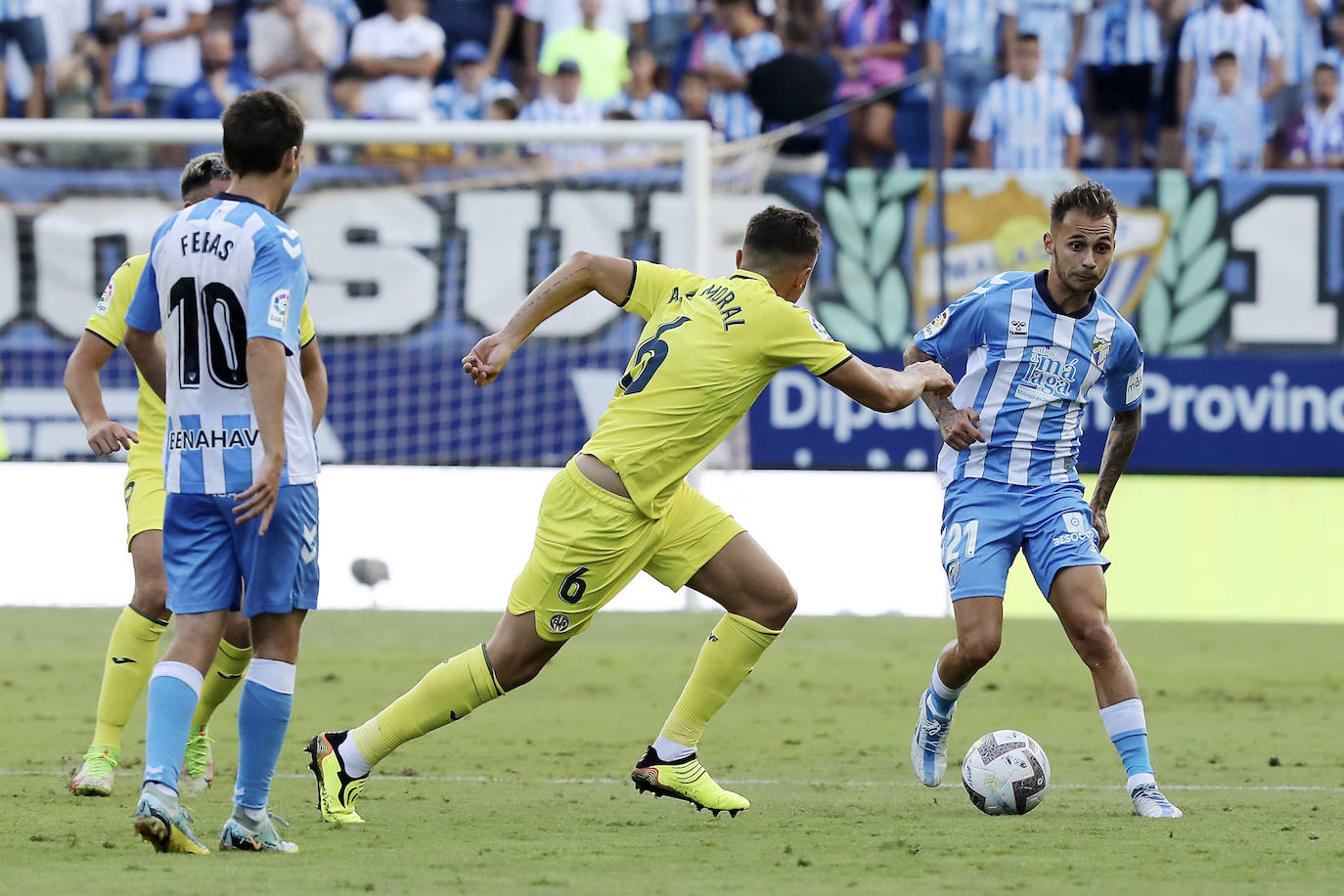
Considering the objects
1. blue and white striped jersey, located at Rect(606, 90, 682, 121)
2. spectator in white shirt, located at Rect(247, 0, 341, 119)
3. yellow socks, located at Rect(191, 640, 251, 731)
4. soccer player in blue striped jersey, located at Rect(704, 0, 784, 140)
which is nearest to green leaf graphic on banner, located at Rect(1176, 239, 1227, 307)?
soccer player in blue striped jersey, located at Rect(704, 0, 784, 140)

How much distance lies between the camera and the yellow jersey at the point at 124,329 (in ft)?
20.7

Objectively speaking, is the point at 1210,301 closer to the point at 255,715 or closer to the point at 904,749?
the point at 904,749

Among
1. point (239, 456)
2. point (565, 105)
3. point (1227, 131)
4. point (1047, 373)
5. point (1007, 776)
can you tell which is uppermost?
point (565, 105)

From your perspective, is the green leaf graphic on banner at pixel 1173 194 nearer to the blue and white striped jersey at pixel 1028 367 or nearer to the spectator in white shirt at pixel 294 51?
the spectator in white shirt at pixel 294 51

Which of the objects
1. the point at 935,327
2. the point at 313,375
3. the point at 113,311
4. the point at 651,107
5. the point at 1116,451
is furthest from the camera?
the point at 651,107

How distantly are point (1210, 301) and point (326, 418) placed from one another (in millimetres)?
6583

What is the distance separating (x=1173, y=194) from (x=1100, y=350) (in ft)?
26.9

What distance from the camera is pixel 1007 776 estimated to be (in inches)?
245

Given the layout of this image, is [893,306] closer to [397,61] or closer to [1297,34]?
[1297,34]

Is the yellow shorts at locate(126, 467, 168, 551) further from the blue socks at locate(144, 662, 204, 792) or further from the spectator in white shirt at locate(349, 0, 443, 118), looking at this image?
the spectator in white shirt at locate(349, 0, 443, 118)

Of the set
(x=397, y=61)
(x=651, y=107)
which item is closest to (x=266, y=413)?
(x=651, y=107)

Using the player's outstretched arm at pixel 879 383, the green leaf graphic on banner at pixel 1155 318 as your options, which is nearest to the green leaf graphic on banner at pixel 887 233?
the green leaf graphic on banner at pixel 1155 318

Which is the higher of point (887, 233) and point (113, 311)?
Answer: point (887, 233)

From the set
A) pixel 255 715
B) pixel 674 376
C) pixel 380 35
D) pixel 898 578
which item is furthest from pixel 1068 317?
pixel 380 35
